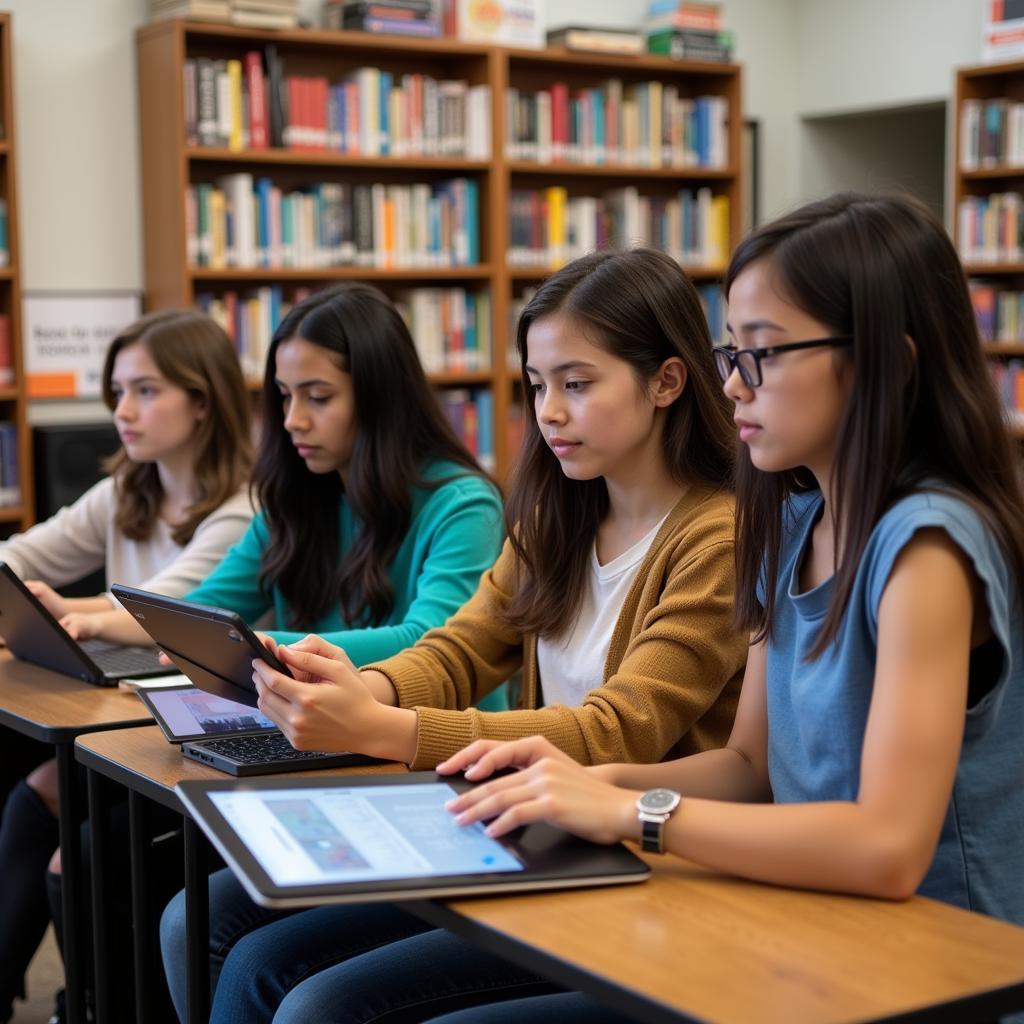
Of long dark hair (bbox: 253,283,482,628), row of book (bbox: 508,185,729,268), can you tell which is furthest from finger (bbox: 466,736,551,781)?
row of book (bbox: 508,185,729,268)

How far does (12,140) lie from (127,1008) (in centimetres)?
286

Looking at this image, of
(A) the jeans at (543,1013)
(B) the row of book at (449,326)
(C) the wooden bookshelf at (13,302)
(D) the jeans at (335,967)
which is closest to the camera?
(A) the jeans at (543,1013)

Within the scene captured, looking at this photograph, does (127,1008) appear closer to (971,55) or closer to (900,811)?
(900,811)

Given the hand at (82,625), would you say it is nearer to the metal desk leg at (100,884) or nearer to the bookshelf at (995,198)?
the metal desk leg at (100,884)

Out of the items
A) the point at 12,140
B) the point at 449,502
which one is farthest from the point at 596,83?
the point at 449,502

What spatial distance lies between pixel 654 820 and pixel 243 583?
1.38 meters

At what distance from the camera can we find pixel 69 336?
460 cm

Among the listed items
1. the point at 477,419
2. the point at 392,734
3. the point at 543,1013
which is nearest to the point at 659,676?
the point at 392,734

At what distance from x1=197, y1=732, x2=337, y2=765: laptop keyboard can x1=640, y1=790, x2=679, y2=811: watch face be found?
545 millimetres

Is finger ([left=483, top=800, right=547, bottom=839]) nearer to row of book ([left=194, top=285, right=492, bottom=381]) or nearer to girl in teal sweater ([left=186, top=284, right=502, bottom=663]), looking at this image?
girl in teal sweater ([left=186, top=284, right=502, bottom=663])

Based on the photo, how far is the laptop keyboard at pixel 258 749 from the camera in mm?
1664

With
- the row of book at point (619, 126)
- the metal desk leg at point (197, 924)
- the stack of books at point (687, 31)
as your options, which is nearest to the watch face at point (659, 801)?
the metal desk leg at point (197, 924)

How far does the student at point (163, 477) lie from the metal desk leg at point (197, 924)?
0.98 metres

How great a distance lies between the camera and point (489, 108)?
194 inches
